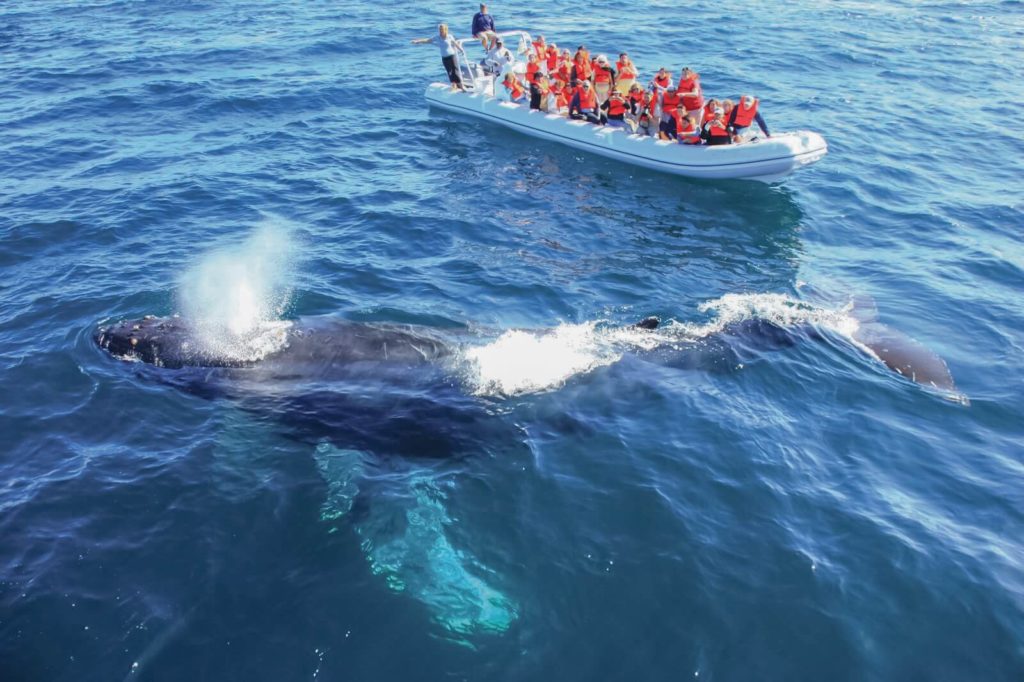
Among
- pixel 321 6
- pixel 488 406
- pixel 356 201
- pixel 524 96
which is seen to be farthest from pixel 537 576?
pixel 321 6

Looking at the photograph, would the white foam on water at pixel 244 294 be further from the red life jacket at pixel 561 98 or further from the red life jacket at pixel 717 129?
the red life jacket at pixel 717 129

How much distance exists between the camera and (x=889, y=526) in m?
12.8

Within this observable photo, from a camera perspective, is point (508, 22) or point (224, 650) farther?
point (508, 22)

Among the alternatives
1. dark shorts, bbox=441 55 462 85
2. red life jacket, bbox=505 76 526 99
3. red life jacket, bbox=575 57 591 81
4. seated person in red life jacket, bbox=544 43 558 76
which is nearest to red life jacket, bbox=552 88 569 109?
red life jacket, bbox=575 57 591 81

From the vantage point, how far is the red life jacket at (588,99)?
29.1 m

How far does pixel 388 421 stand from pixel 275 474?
2136mm

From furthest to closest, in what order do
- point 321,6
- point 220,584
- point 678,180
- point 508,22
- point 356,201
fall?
point 321,6, point 508,22, point 678,180, point 356,201, point 220,584

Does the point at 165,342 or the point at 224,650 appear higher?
the point at 165,342

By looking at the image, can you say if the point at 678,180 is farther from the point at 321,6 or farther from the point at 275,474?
the point at 321,6

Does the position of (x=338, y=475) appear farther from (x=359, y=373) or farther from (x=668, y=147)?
(x=668, y=147)

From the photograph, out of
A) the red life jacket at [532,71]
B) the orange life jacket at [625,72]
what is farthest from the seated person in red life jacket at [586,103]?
the red life jacket at [532,71]

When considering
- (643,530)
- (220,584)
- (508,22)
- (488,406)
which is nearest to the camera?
(220,584)

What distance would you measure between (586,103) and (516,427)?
18.5 metres

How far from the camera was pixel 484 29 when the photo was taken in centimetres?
3444
